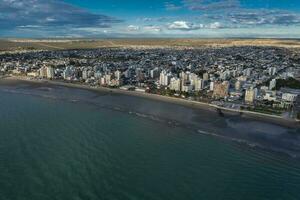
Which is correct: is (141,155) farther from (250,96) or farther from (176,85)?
(176,85)

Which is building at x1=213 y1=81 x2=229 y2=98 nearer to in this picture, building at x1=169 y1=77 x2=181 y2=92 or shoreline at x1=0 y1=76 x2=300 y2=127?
shoreline at x1=0 y1=76 x2=300 y2=127

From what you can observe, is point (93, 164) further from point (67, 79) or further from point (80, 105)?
point (67, 79)

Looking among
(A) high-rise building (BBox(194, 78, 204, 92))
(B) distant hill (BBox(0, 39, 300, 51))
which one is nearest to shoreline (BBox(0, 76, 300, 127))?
(A) high-rise building (BBox(194, 78, 204, 92))

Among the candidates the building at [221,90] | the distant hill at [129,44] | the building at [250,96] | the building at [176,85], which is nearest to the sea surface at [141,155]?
the building at [250,96]

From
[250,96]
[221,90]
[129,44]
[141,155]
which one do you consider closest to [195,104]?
[221,90]

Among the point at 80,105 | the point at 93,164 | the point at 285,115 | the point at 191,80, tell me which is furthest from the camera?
the point at 191,80

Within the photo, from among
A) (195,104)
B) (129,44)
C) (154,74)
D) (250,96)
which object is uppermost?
(129,44)

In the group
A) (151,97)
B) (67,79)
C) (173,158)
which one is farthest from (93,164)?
(67,79)

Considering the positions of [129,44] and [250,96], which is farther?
[129,44]

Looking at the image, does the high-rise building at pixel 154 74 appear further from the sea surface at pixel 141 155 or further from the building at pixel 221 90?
the sea surface at pixel 141 155
